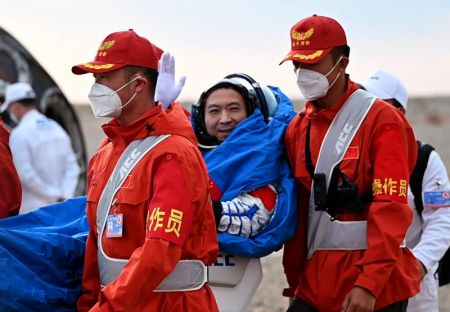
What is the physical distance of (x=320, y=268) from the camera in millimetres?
4504

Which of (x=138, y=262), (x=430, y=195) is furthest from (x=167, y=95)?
(x=430, y=195)

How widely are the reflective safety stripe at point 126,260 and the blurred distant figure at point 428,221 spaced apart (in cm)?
170

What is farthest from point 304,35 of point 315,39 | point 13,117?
point 13,117

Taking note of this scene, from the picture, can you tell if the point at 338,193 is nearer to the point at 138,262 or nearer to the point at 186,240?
the point at 186,240

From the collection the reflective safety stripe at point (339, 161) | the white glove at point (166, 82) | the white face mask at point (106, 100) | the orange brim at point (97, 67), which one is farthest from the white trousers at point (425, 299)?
the orange brim at point (97, 67)

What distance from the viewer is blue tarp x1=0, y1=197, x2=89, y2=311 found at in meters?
4.07

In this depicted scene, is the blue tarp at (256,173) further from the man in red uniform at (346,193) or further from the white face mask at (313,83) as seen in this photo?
the white face mask at (313,83)

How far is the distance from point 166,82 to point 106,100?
459 millimetres

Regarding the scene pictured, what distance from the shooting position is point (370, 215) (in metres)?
4.27

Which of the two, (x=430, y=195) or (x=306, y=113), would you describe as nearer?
(x=306, y=113)

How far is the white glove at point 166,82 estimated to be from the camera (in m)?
4.26

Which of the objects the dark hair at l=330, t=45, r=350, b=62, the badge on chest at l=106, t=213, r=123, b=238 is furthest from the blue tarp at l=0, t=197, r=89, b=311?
the dark hair at l=330, t=45, r=350, b=62

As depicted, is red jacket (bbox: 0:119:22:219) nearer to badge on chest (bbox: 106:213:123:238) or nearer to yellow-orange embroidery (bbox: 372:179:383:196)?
badge on chest (bbox: 106:213:123:238)

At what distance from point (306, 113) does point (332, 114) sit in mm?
194
